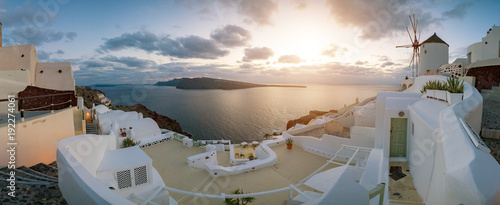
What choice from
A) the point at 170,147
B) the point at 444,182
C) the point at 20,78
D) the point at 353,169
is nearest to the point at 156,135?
the point at 170,147

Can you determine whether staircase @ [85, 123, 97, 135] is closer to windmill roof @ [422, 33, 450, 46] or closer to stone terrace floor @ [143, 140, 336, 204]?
stone terrace floor @ [143, 140, 336, 204]

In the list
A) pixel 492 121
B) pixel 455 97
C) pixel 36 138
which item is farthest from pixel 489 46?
pixel 36 138

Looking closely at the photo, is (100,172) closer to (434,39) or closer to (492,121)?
(492,121)

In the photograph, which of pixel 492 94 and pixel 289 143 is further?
pixel 289 143

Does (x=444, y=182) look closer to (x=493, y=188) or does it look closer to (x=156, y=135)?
(x=493, y=188)

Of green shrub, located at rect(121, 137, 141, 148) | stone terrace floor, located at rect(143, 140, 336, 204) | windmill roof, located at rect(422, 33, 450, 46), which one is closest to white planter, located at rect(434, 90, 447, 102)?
stone terrace floor, located at rect(143, 140, 336, 204)
